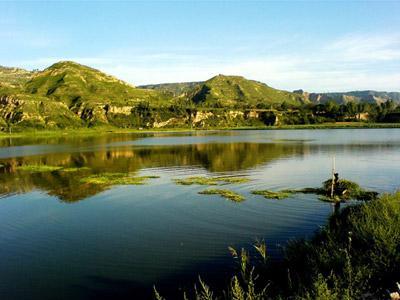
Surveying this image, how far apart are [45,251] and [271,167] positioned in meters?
56.0

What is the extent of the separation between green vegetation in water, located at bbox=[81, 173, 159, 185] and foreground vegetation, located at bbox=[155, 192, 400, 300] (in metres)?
42.1

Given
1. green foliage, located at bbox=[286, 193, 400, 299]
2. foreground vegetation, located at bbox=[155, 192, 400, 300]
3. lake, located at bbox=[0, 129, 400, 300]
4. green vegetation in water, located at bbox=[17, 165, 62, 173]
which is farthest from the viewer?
green vegetation in water, located at bbox=[17, 165, 62, 173]

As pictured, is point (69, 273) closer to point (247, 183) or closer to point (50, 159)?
point (247, 183)

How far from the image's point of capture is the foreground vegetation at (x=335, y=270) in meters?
17.0

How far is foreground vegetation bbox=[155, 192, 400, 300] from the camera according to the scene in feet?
55.9

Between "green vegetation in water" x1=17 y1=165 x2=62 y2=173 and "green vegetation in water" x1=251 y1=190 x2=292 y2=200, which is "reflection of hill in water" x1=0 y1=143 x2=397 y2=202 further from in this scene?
"green vegetation in water" x1=251 y1=190 x2=292 y2=200

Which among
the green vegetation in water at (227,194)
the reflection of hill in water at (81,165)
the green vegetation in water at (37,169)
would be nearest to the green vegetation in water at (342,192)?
the green vegetation in water at (227,194)

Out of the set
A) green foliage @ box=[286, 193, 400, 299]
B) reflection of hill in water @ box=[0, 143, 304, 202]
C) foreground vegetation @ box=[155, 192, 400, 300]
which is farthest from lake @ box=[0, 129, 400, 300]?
green foliage @ box=[286, 193, 400, 299]

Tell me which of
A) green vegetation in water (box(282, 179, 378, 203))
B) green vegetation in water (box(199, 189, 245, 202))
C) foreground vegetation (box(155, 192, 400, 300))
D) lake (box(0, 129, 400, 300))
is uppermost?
foreground vegetation (box(155, 192, 400, 300))

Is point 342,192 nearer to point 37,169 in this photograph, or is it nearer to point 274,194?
point 274,194

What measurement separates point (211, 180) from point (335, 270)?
46.2 m

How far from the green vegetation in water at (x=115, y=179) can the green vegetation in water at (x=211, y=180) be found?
706 cm

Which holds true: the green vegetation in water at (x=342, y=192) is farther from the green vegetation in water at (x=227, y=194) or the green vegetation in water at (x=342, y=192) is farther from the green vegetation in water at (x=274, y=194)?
the green vegetation in water at (x=227, y=194)

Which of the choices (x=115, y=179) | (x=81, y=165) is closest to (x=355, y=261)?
(x=115, y=179)
